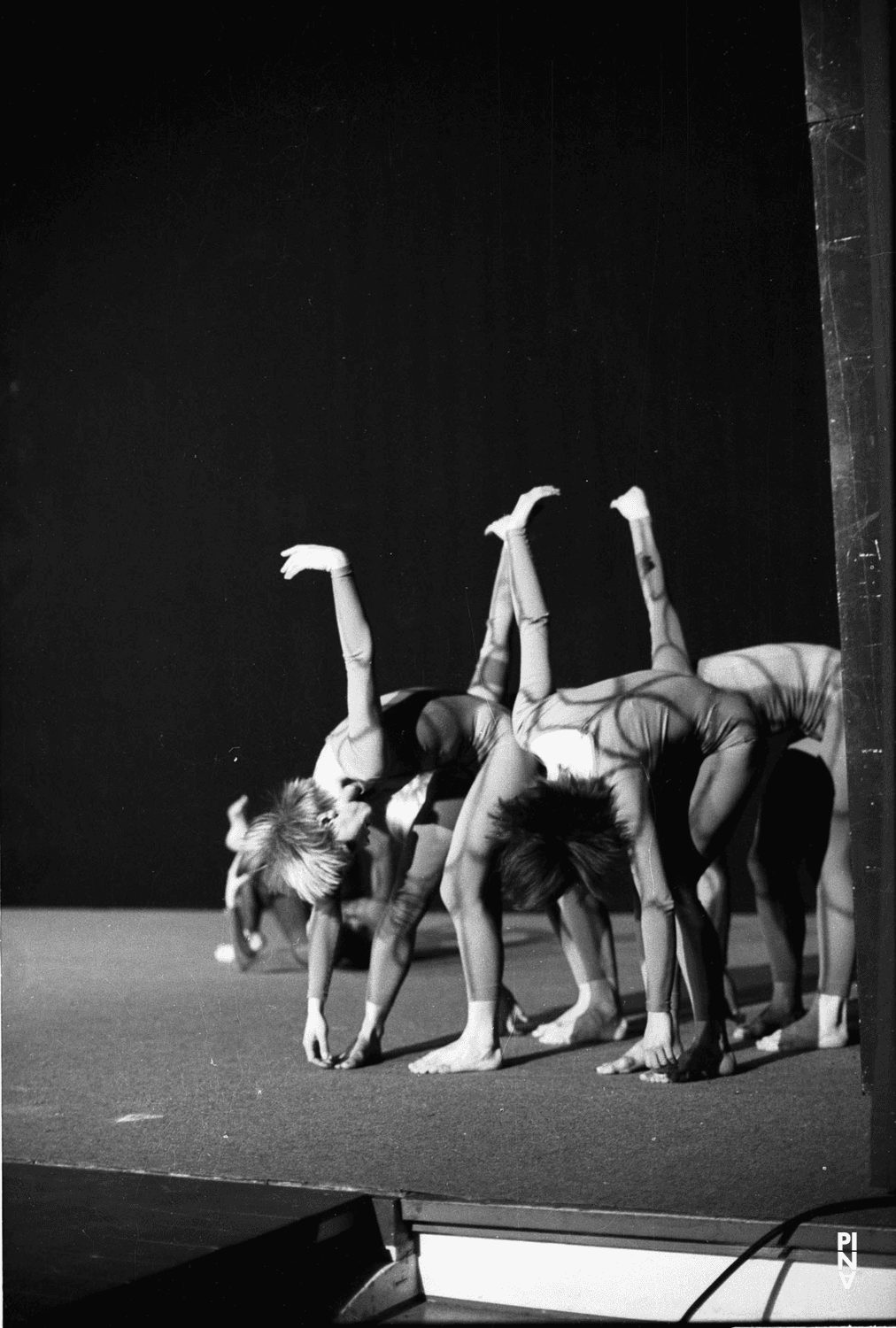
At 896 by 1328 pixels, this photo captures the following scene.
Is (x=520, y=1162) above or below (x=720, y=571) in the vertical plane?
below

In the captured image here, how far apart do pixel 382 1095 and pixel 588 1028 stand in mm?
339

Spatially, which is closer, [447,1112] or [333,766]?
[447,1112]

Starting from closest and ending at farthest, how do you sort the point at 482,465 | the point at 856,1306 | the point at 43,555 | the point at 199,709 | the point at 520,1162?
the point at 856,1306 → the point at 520,1162 → the point at 482,465 → the point at 199,709 → the point at 43,555

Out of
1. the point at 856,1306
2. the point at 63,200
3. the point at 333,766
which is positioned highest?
the point at 63,200

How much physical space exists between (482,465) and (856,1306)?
1287 mm

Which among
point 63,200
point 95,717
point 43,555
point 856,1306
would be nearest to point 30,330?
point 63,200

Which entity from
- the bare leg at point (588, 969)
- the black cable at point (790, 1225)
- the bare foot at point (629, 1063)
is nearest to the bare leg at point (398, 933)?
the bare leg at point (588, 969)

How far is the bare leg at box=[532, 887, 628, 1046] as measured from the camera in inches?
85.9

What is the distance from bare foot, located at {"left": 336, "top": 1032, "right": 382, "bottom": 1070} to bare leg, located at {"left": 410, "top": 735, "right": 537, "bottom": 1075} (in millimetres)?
64

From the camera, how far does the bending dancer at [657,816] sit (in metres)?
2.12

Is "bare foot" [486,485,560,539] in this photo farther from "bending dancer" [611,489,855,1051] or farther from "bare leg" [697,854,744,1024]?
"bare leg" [697,854,744,1024]

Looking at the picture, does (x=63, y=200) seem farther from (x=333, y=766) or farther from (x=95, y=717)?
(x=333, y=766)

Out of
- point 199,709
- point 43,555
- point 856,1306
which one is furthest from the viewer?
point 43,555

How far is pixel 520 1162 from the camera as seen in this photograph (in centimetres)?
207
